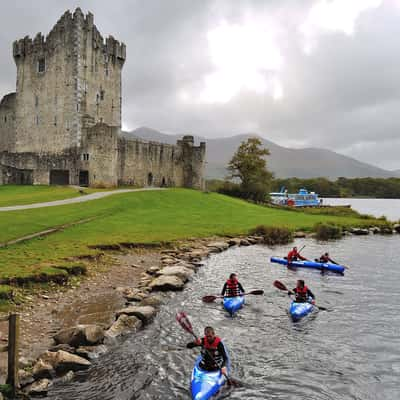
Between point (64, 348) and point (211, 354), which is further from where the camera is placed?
point (64, 348)

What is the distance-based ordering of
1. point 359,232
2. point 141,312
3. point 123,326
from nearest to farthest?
1. point 123,326
2. point 141,312
3. point 359,232

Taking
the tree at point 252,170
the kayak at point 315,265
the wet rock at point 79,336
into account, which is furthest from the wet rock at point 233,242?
the tree at point 252,170

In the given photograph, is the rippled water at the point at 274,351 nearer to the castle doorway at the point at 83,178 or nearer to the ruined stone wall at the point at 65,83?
the castle doorway at the point at 83,178

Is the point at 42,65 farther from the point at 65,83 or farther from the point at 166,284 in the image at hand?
the point at 166,284

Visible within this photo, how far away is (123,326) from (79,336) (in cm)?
188

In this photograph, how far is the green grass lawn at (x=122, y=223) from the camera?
19.8 meters

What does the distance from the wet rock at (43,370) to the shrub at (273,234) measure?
26.9 m

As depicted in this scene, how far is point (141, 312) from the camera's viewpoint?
1405cm

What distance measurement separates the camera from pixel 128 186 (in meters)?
57.8

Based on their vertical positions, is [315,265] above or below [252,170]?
below

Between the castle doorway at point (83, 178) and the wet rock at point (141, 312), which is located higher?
the castle doorway at point (83, 178)

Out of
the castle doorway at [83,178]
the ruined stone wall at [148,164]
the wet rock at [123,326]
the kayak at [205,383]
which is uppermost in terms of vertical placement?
the ruined stone wall at [148,164]

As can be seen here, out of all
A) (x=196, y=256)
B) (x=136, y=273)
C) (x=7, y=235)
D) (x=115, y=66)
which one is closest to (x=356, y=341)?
(x=136, y=273)

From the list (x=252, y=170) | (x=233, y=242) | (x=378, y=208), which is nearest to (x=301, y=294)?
(x=233, y=242)
